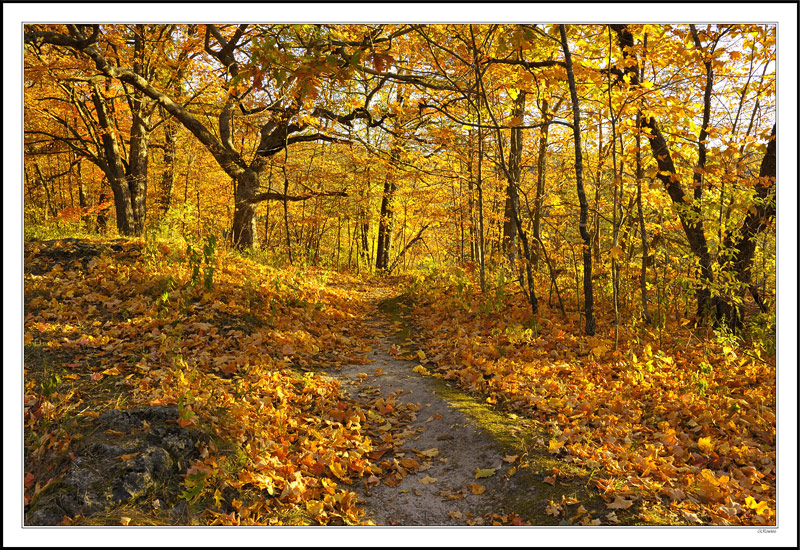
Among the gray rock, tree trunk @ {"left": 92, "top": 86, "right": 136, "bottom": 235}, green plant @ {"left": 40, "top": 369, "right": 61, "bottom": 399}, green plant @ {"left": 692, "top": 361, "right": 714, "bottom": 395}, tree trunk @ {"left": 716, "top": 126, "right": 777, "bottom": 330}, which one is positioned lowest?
the gray rock

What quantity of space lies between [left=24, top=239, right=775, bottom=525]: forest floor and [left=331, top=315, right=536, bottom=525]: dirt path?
0.02 metres

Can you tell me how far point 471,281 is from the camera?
11.8 m

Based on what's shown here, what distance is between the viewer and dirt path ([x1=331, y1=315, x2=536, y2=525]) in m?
3.68

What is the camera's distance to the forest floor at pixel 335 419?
3.39 meters

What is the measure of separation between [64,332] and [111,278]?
1.93 metres

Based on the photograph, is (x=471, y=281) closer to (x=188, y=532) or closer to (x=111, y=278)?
(x=111, y=278)

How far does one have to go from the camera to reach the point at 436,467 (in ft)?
14.1

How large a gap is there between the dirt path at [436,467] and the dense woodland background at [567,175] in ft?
2.18

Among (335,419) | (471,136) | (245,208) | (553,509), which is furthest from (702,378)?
(245,208)

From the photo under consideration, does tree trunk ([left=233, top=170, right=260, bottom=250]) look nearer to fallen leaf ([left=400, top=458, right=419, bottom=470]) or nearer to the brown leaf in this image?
fallen leaf ([left=400, top=458, right=419, bottom=470])

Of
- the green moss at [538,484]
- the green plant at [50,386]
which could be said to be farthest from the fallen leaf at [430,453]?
the green plant at [50,386]

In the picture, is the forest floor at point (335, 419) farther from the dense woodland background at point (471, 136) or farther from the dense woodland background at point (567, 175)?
the dense woodland background at point (471, 136)

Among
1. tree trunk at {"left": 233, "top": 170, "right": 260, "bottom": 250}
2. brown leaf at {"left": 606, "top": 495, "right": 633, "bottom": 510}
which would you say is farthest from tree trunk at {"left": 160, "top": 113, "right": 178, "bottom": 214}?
brown leaf at {"left": 606, "top": 495, "right": 633, "bottom": 510}
